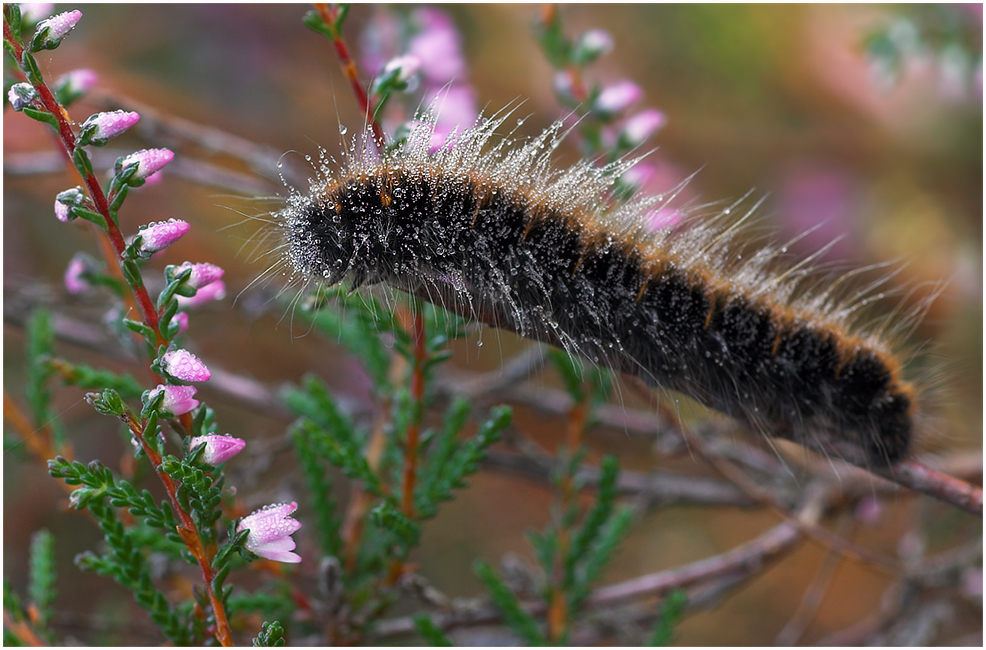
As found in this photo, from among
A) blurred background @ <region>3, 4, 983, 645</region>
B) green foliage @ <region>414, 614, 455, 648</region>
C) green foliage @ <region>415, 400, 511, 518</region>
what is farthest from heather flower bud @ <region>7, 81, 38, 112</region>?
blurred background @ <region>3, 4, 983, 645</region>

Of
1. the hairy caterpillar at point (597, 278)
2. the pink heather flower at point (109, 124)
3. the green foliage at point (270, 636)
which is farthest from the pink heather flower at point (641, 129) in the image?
the green foliage at point (270, 636)

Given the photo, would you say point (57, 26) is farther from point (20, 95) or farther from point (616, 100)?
point (616, 100)

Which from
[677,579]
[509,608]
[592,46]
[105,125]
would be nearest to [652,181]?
[592,46]

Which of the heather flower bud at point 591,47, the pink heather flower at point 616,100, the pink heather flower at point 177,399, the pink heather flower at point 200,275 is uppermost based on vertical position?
→ the heather flower bud at point 591,47

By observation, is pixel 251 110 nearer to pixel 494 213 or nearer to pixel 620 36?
pixel 620 36

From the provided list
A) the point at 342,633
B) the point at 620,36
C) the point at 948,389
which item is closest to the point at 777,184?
the point at 620,36

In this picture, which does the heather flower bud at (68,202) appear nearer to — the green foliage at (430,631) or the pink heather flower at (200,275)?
the pink heather flower at (200,275)

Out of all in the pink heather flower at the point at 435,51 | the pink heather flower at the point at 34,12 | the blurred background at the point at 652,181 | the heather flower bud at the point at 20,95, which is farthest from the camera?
the blurred background at the point at 652,181
